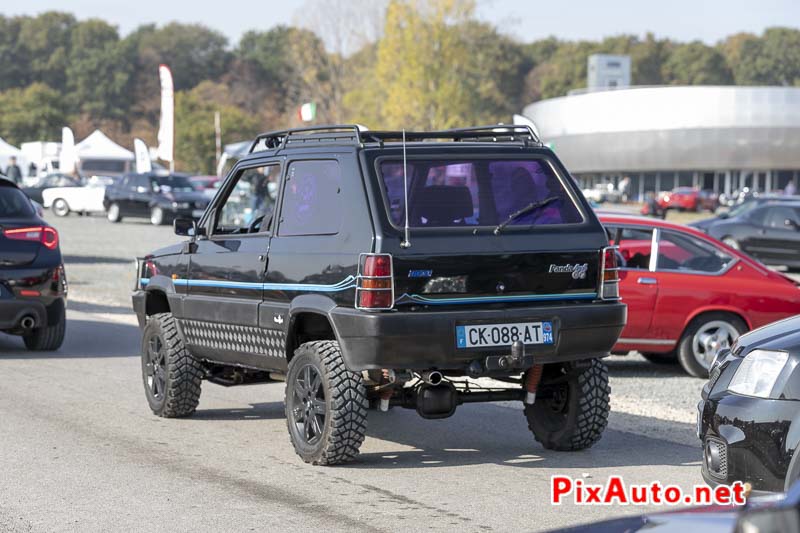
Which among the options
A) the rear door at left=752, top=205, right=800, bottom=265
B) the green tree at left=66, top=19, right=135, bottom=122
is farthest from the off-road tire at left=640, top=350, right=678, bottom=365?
the green tree at left=66, top=19, right=135, bottom=122

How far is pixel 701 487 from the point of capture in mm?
7098

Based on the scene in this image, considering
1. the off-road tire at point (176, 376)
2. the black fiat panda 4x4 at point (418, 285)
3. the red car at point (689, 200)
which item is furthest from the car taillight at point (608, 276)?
the red car at point (689, 200)

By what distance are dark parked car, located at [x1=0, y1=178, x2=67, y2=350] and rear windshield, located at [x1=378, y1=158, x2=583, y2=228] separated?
237 inches

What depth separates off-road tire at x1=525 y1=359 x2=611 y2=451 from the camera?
793 centimetres

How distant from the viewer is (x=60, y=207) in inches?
1918

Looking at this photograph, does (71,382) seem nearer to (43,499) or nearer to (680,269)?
(43,499)

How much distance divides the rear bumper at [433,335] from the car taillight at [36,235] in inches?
243

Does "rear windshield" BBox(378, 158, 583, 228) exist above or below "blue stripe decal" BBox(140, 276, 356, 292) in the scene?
above

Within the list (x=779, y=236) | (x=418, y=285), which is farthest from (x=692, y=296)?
(x=779, y=236)

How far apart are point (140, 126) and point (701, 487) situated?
116408 mm

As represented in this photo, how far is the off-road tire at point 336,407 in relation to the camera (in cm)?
723

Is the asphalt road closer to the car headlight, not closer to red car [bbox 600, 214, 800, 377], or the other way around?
red car [bbox 600, 214, 800, 377]

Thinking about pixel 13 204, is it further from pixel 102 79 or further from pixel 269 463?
pixel 102 79

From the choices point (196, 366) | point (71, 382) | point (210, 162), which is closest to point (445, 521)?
point (196, 366)
